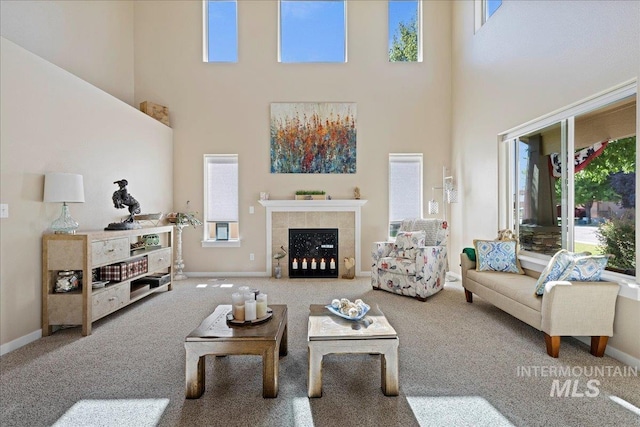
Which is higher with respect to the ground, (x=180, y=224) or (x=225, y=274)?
(x=180, y=224)

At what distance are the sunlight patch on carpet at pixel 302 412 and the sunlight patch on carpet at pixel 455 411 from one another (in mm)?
628

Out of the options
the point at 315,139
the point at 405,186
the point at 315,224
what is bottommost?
the point at 315,224

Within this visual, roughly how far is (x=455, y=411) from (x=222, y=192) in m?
5.11

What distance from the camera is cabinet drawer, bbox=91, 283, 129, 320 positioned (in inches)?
130

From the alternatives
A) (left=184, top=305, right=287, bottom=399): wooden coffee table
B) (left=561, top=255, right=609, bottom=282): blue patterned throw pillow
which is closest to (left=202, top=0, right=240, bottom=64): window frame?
(left=184, top=305, right=287, bottom=399): wooden coffee table

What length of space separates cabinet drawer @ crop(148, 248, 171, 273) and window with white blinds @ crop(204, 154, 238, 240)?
46.3 inches

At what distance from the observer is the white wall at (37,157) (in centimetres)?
283

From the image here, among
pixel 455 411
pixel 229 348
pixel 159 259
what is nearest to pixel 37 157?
pixel 159 259

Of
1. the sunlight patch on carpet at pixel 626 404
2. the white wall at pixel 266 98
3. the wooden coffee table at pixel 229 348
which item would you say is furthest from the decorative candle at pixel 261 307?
the white wall at pixel 266 98

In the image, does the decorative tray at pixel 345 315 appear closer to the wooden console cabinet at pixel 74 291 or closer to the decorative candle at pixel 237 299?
the decorative candle at pixel 237 299

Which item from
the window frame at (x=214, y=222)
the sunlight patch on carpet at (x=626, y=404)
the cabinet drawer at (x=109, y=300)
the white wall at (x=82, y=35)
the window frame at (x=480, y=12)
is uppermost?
the window frame at (x=480, y=12)

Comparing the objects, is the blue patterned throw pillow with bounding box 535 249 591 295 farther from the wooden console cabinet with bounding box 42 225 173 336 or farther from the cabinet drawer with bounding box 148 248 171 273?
the cabinet drawer with bounding box 148 248 171 273

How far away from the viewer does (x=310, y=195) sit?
5848 millimetres

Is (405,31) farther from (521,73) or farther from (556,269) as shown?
(556,269)
